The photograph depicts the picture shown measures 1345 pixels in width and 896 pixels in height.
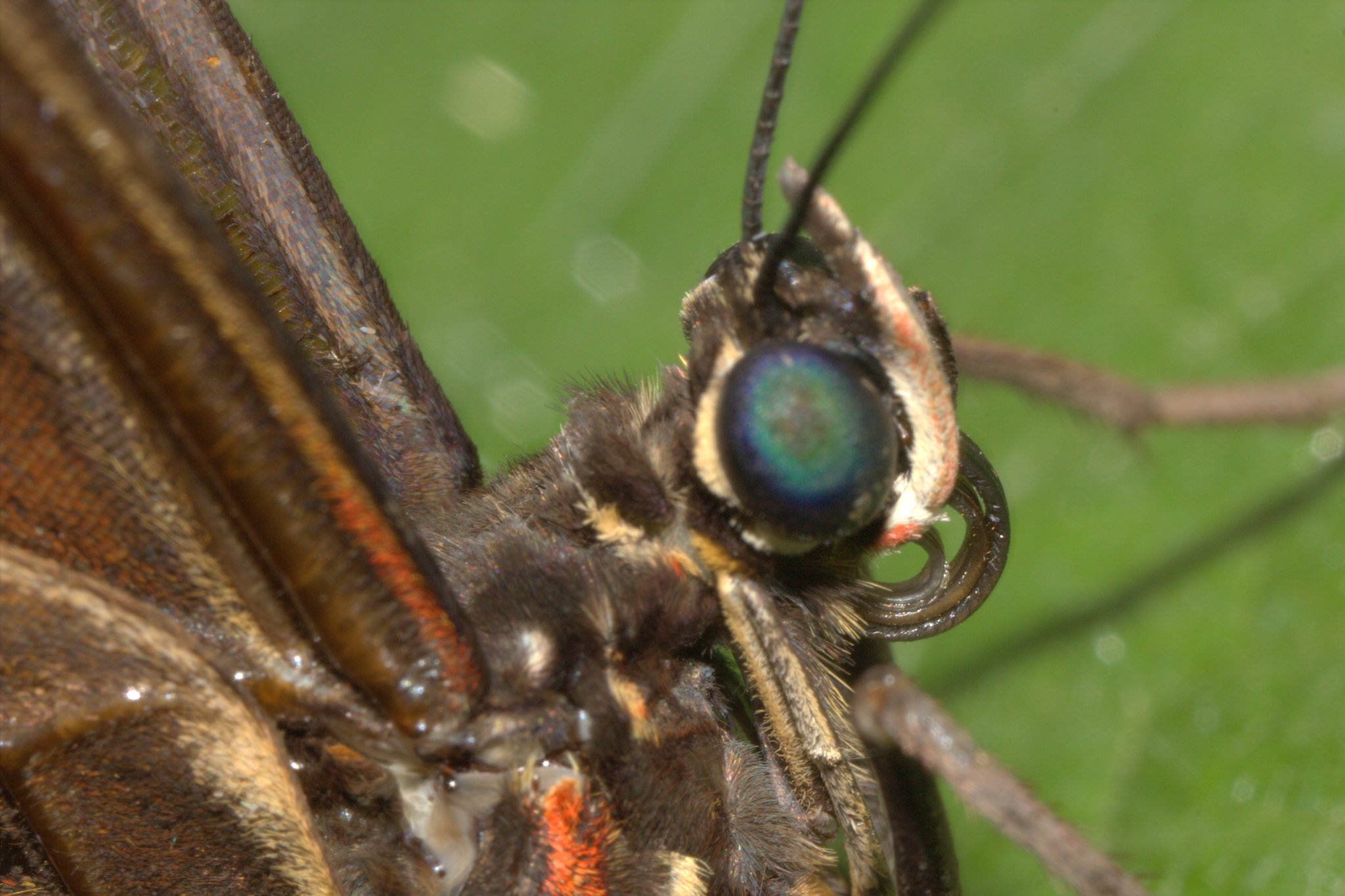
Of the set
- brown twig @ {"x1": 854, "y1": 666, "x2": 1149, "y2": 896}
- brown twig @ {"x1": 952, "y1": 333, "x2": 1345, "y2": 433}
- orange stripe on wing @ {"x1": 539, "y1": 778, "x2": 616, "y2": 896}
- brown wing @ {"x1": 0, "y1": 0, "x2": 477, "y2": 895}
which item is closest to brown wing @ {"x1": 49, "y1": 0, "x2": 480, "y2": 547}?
brown wing @ {"x1": 0, "y1": 0, "x2": 477, "y2": 895}

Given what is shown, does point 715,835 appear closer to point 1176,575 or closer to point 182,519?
point 182,519

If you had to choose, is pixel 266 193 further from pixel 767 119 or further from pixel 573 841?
pixel 573 841

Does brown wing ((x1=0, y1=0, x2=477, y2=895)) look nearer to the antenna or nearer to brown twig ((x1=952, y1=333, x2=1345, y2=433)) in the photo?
the antenna

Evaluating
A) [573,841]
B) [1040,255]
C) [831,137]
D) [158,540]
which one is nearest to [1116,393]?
[1040,255]

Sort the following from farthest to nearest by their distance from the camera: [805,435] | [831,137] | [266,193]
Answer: [266,193] → [831,137] → [805,435]

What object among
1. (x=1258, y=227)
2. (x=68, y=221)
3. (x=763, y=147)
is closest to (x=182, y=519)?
(x=68, y=221)

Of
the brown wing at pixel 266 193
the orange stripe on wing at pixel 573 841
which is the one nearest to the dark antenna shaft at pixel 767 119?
the brown wing at pixel 266 193
